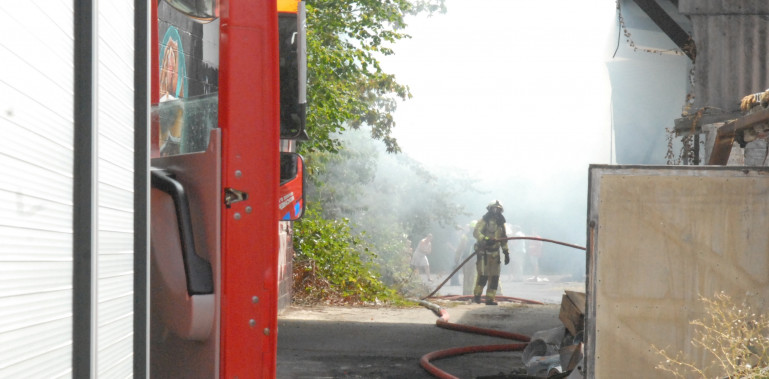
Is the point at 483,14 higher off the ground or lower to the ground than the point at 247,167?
higher

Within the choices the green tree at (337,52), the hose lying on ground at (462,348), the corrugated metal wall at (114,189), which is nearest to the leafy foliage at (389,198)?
the green tree at (337,52)

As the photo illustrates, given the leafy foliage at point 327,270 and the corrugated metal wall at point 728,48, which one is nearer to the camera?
the corrugated metal wall at point 728,48

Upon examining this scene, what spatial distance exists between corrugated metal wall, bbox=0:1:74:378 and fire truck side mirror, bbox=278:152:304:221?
4.74 feet

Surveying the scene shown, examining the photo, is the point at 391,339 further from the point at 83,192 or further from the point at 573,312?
the point at 83,192

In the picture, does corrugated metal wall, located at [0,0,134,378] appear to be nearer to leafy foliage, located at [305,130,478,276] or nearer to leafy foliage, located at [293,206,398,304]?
leafy foliage, located at [293,206,398,304]

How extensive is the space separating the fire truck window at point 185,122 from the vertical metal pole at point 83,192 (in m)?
1.31

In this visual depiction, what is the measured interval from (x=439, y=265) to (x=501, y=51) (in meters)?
14.3

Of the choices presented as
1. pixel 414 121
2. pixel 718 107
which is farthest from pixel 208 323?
pixel 414 121

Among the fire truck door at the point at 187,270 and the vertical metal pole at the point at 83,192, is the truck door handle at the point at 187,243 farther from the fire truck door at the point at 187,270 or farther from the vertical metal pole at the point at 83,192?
the vertical metal pole at the point at 83,192

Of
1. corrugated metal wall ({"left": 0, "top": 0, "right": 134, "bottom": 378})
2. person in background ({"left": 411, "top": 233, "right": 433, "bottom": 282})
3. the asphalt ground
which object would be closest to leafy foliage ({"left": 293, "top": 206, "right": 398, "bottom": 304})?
the asphalt ground

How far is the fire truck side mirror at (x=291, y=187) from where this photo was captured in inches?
121

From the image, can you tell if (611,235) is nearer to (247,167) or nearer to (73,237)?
(247,167)

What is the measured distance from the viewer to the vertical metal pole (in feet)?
5.14

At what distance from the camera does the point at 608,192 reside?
16.7ft
